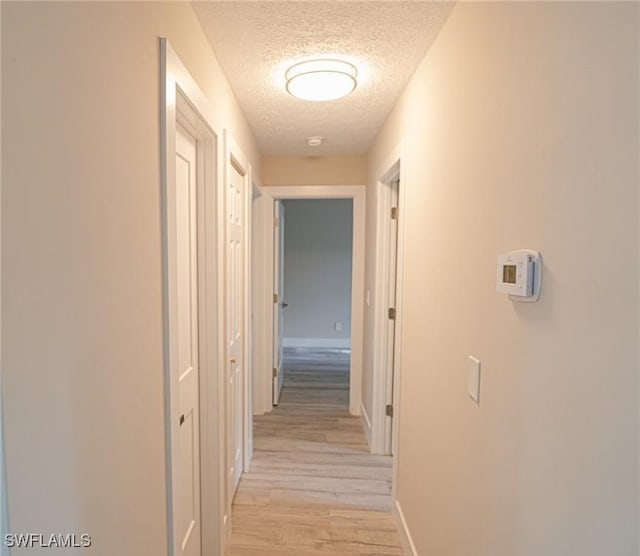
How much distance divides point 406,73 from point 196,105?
1.07 metres

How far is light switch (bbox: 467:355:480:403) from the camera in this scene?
1.07 m

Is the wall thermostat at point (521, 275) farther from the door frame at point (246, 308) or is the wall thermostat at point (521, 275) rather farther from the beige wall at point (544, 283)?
the door frame at point (246, 308)

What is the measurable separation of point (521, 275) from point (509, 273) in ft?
0.19

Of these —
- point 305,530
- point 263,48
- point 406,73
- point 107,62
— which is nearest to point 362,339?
point 305,530

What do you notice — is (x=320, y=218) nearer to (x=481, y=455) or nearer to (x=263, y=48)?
(x=263, y=48)

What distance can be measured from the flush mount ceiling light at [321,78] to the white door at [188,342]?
57 centimetres

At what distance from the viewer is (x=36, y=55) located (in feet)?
1.83

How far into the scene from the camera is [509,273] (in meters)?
0.87

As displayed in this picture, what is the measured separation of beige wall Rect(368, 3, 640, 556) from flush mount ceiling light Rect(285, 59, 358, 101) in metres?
0.41

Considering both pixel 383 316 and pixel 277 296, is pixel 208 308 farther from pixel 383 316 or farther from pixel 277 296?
pixel 277 296

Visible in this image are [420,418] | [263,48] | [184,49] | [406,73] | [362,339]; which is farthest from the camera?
[362,339]

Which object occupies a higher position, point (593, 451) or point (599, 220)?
point (599, 220)

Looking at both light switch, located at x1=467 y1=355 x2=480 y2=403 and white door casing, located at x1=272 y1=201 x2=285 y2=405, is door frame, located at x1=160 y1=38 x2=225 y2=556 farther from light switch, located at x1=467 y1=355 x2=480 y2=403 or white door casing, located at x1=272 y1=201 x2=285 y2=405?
white door casing, located at x1=272 y1=201 x2=285 y2=405

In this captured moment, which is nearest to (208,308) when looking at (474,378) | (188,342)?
(188,342)
